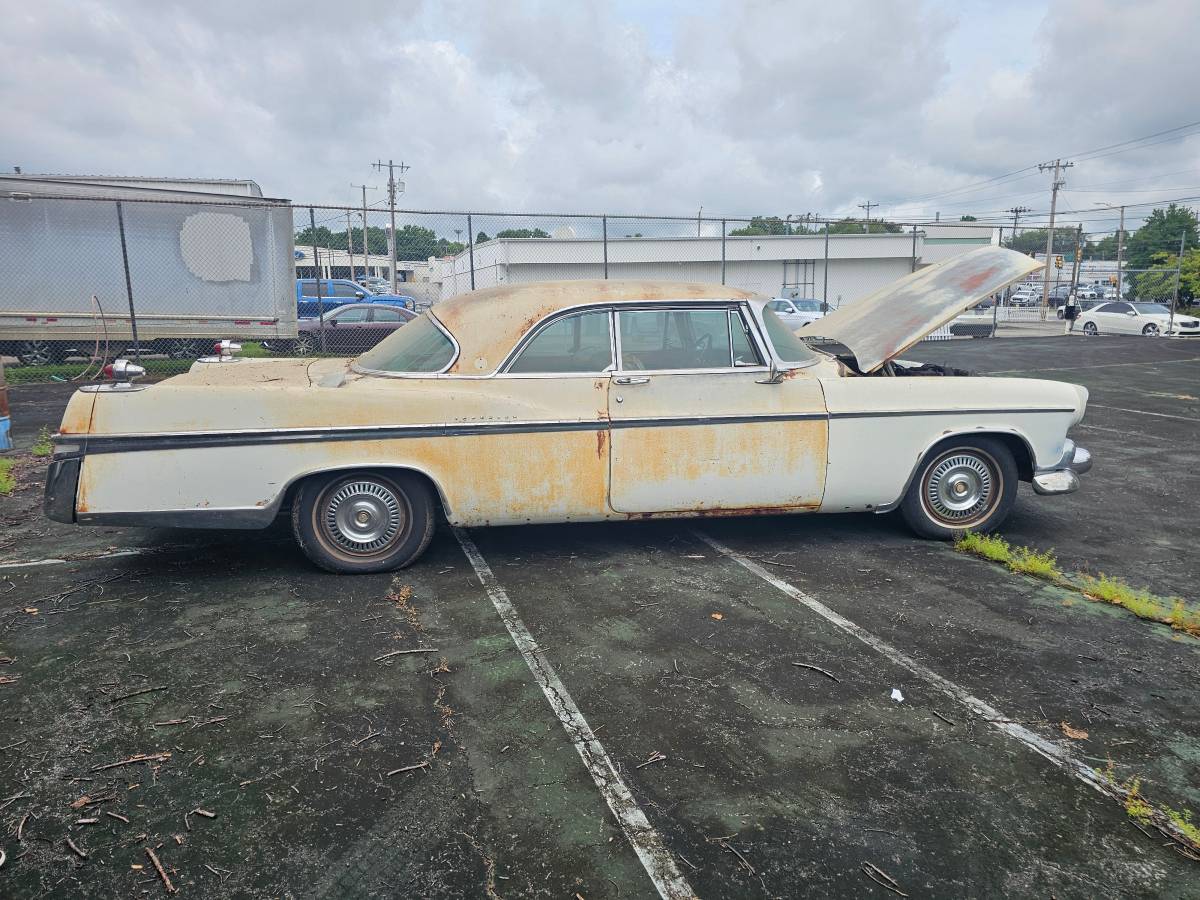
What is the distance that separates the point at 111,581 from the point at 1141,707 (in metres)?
5.05

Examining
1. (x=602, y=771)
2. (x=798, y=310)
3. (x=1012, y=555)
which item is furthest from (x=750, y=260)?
(x=602, y=771)

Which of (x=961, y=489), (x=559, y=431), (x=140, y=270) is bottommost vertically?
(x=961, y=489)

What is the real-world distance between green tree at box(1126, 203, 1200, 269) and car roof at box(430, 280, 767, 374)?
66.6m

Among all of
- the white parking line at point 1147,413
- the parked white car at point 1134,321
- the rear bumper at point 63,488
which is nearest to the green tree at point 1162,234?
the parked white car at point 1134,321

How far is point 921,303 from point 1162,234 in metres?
73.9

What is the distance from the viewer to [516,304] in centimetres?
473

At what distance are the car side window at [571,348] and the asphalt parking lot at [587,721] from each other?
45.8 inches

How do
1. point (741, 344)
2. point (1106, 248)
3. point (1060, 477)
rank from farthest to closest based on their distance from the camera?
point (1106, 248) → point (1060, 477) → point (741, 344)

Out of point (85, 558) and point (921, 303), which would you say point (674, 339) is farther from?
point (85, 558)

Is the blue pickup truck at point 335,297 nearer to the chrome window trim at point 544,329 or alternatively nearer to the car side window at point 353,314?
the car side window at point 353,314

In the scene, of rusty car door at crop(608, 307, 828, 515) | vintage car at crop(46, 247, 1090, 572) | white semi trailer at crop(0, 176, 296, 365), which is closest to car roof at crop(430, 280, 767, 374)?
vintage car at crop(46, 247, 1090, 572)

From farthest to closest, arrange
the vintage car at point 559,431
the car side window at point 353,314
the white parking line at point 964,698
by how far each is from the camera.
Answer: the car side window at point 353,314, the vintage car at point 559,431, the white parking line at point 964,698

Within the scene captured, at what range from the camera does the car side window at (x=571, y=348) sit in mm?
4562

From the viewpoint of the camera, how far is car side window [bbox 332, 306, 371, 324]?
1647 cm
